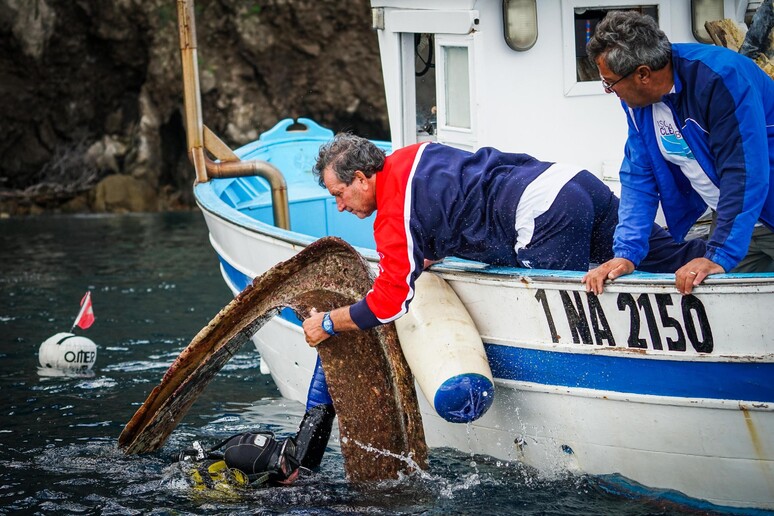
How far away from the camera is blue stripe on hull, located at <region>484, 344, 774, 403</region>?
4754mm

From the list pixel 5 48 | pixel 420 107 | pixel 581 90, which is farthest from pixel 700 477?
pixel 5 48

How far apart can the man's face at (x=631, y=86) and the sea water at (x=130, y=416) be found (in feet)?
6.55

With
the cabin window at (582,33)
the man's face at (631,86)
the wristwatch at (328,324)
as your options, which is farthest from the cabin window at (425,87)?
the man's face at (631,86)

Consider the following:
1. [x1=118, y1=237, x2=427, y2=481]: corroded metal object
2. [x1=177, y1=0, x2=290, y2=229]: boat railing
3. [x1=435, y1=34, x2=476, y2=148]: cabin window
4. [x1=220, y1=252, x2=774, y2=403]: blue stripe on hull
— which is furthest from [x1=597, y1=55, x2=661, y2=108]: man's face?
[x1=177, y1=0, x2=290, y2=229]: boat railing

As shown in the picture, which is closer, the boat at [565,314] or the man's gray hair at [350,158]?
the boat at [565,314]

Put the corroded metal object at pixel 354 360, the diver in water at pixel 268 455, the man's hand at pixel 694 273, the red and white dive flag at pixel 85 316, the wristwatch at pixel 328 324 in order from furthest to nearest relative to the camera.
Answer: the red and white dive flag at pixel 85 316 → the diver in water at pixel 268 455 → the corroded metal object at pixel 354 360 → the wristwatch at pixel 328 324 → the man's hand at pixel 694 273

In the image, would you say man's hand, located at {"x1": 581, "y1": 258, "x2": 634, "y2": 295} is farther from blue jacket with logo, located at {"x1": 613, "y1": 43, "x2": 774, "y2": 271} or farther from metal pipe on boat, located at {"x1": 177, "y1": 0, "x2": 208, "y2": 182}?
metal pipe on boat, located at {"x1": 177, "y1": 0, "x2": 208, "y2": 182}

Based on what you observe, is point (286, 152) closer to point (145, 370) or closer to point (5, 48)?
point (145, 370)

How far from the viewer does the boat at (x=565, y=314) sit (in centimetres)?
483

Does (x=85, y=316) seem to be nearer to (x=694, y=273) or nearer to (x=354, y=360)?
(x=354, y=360)

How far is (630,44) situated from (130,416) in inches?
187

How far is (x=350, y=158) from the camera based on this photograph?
17.4ft

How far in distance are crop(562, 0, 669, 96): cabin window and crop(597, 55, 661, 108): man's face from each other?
2187mm

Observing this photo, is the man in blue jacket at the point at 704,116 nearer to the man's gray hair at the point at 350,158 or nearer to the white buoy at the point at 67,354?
the man's gray hair at the point at 350,158
